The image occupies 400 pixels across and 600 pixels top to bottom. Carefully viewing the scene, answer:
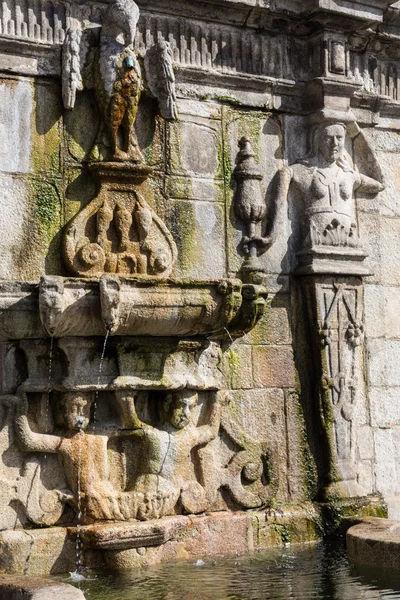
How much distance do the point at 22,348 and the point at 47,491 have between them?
3.22ft

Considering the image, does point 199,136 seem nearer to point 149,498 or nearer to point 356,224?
point 356,224

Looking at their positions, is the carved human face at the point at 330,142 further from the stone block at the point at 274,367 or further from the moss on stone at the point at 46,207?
the moss on stone at the point at 46,207

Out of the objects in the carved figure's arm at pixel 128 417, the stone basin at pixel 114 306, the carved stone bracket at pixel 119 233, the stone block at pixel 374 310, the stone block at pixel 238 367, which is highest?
the carved stone bracket at pixel 119 233

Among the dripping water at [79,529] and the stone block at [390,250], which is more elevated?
the stone block at [390,250]

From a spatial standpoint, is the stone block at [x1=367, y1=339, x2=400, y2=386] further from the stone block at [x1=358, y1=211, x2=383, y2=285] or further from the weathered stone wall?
the stone block at [x1=358, y1=211, x2=383, y2=285]

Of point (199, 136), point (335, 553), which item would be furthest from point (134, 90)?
point (335, 553)

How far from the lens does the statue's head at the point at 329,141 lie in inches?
371

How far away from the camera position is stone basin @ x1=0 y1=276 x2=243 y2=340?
297 inches

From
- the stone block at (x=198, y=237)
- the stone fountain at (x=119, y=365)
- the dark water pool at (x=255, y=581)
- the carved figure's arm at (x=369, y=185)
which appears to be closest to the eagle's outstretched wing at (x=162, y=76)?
the stone fountain at (x=119, y=365)

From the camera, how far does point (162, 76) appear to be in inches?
338

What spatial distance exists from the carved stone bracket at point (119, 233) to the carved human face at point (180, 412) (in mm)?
923

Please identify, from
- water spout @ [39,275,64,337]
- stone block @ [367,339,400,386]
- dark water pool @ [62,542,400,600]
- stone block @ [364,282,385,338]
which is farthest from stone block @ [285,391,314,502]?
water spout @ [39,275,64,337]

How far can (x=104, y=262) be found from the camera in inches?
329

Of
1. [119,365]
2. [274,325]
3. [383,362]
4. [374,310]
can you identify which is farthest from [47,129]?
[383,362]
